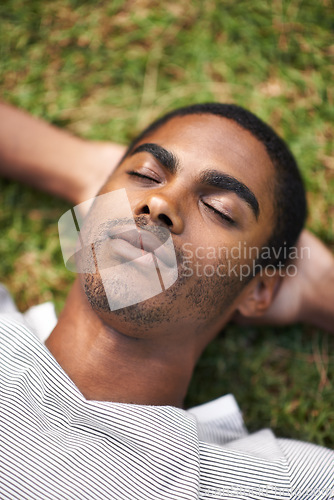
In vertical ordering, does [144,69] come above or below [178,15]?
below

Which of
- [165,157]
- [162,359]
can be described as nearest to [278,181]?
[165,157]

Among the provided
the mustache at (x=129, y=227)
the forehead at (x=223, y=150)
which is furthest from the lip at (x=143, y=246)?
the forehead at (x=223, y=150)

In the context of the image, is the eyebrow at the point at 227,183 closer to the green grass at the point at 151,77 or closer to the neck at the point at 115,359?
the neck at the point at 115,359

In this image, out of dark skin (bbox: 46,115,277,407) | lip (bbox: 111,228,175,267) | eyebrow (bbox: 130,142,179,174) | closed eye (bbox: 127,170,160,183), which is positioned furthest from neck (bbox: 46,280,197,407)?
eyebrow (bbox: 130,142,179,174)

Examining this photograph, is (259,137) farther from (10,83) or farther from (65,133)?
(10,83)

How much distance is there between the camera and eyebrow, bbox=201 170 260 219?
1.87 m

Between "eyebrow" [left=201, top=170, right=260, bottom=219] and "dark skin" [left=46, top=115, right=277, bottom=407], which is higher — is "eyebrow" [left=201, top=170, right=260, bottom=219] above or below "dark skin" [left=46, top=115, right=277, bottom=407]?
above

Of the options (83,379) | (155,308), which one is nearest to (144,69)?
(155,308)

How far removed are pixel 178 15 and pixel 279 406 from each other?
9.37 ft

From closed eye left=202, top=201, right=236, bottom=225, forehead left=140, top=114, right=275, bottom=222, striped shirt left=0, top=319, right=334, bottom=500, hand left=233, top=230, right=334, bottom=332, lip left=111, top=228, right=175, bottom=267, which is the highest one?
forehead left=140, top=114, right=275, bottom=222

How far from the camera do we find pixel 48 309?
2408mm

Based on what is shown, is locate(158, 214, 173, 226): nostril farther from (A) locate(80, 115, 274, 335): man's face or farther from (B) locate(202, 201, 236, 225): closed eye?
(B) locate(202, 201, 236, 225): closed eye

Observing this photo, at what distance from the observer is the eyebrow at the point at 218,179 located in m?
1.87

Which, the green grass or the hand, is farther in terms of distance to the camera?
the green grass
